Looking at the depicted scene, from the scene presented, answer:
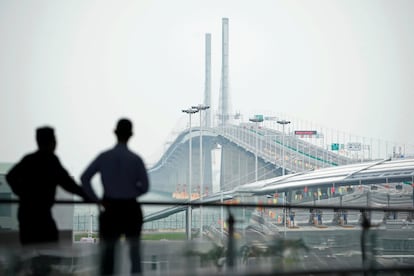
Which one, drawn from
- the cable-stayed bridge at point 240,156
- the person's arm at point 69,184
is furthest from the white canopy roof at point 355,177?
the person's arm at point 69,184

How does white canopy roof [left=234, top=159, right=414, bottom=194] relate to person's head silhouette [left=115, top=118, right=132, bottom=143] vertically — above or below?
above

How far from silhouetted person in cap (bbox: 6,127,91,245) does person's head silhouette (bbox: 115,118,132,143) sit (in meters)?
0.42

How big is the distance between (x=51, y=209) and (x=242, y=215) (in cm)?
179

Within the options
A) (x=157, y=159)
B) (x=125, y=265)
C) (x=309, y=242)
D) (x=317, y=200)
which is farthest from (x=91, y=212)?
(x=157, y=159)

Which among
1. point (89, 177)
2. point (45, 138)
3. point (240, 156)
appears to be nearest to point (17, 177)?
point (45, 138)

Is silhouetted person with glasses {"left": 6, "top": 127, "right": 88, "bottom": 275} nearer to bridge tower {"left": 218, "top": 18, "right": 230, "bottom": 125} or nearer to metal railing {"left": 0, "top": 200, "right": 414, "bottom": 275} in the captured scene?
metal railing {"left": 0, "top": 200, "right": 414, "bottom": 275}

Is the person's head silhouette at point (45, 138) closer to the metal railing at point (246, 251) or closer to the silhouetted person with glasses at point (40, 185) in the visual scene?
the silhouetted person with glasses at point (40, 185)

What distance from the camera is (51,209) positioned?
21.4 feet

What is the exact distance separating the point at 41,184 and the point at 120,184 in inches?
20.2

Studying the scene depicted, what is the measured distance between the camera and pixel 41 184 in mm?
6457

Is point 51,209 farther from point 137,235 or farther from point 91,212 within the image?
point 91,212

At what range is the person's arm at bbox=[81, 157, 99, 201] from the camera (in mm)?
6543

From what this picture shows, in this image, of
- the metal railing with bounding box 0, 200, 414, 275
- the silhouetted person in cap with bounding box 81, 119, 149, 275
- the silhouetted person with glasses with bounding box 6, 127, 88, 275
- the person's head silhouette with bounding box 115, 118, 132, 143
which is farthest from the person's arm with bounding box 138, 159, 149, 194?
the silhouetted person with glasses with bounding box 6, 127, 88, 275

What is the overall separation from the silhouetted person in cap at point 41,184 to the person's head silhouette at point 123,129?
0.42 meters
